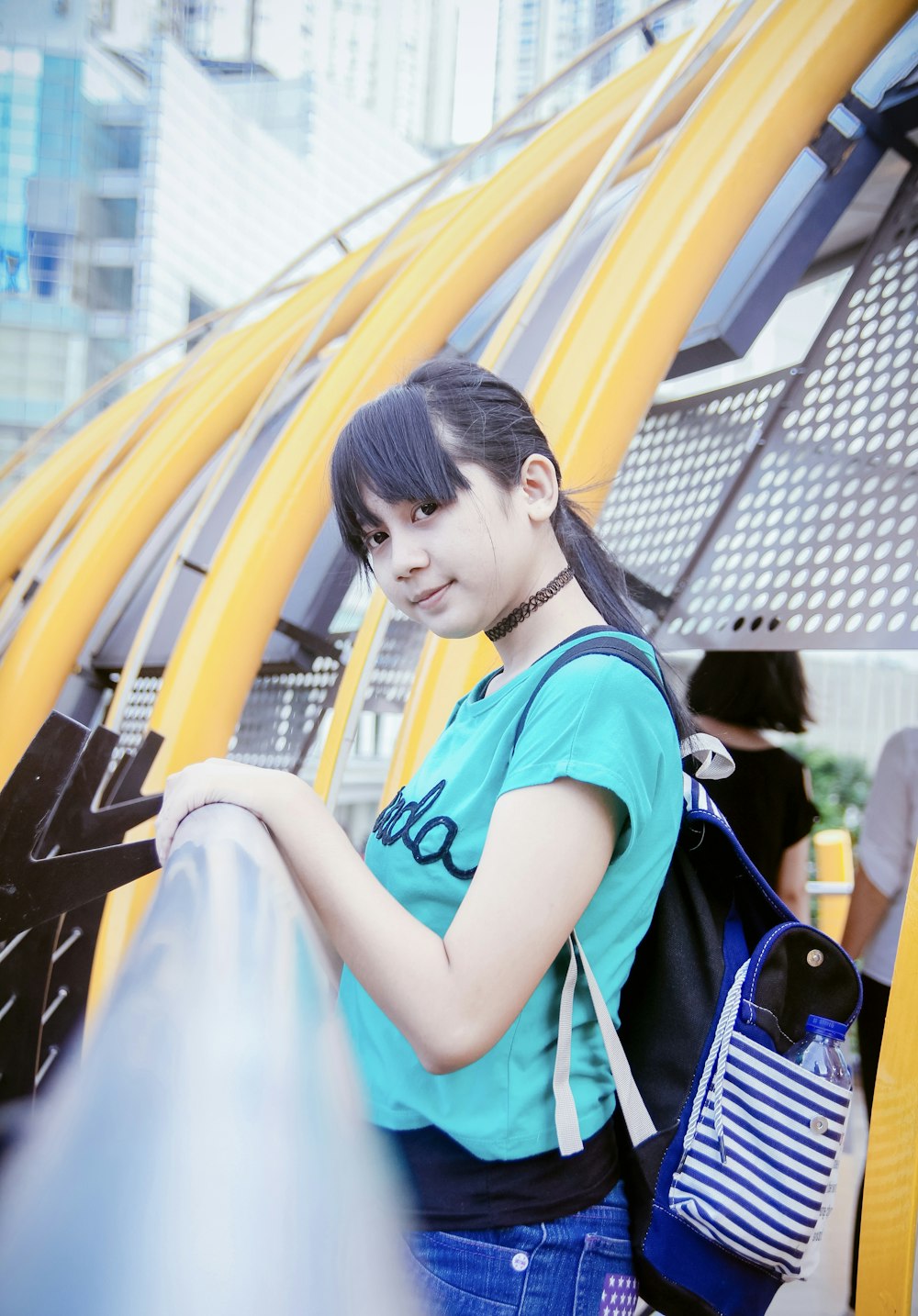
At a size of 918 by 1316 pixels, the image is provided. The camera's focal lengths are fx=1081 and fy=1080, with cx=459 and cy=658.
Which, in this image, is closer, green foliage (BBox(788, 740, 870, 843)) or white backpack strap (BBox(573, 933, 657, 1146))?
white backpack strap (BBox(573, 933, 657, 1146))

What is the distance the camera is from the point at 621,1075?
3.18 ft

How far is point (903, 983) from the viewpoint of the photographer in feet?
5.10

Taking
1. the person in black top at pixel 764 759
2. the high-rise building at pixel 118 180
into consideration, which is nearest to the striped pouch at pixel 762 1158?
the person in black top at pixel 764 759

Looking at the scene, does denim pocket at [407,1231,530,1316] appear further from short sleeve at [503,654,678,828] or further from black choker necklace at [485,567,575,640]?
black choker necklace at [485,567,575,640]

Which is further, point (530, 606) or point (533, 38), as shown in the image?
point (533, 38)

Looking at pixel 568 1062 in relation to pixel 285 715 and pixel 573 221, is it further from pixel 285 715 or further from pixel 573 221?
pixel 285 715

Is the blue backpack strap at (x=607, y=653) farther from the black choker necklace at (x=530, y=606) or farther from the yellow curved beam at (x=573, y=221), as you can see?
the yellow curved beam at (x=573, y=221)

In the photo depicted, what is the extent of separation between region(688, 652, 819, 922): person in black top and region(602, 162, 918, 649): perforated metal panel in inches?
17.1

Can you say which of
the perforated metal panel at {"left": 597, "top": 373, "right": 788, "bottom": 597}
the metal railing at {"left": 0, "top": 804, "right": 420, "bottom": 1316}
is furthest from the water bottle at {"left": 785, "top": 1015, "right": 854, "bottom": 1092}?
the perforated metal panel at {"left": 597, "top": 373, "right": 788, "bottom": 597}

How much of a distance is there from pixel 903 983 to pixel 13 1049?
4.90ft

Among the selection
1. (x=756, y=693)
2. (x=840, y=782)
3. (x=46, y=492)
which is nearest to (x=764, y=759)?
(x=756, y=693)

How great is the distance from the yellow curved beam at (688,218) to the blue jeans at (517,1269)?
1.48 metres

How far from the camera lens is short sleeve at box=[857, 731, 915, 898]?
2.61 meters

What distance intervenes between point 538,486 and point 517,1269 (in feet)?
→ 2.37
